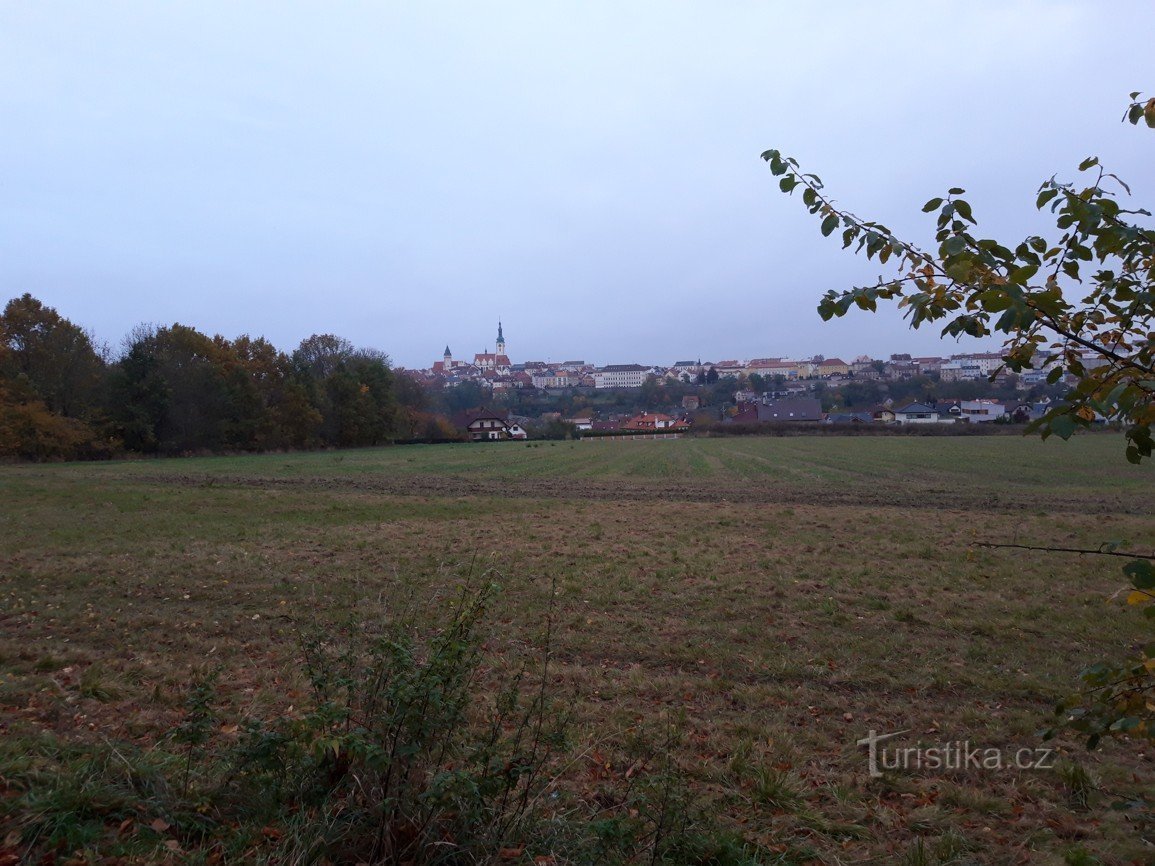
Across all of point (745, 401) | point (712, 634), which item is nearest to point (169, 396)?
point (712, 634)

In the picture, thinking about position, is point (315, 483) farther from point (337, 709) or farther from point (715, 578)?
point (337, 709)

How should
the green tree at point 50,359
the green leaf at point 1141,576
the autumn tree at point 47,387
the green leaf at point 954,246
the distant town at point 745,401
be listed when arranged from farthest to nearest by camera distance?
the distant town at point 745,401 → the green tree at point 50,359 → the autumn tree at point 47,387 → the green leaf at point 954,246 → the green leaf at point 1141,576

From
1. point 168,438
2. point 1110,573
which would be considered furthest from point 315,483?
point 168,438

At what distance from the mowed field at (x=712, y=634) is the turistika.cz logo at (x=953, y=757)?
79 millimetres

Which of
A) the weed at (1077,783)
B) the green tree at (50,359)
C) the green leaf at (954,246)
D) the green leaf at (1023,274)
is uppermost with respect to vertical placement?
the green tree at (50,359)

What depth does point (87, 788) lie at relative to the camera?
314cm

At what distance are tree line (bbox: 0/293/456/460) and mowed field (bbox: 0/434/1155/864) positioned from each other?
39.1 m

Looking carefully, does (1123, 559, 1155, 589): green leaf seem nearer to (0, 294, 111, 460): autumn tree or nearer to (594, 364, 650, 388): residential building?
(0, 294, 111, 460): autumn tree

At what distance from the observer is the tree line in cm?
5050

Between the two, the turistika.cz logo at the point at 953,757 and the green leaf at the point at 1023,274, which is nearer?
the green leaf at the point at 1023,274

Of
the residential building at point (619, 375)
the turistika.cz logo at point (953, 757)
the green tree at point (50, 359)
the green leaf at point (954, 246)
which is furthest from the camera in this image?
the residential building at point (619, 375)

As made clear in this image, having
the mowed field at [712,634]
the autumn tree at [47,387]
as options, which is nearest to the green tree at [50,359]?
the autumn tree at [47,387]

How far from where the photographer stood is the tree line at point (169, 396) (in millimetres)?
50500

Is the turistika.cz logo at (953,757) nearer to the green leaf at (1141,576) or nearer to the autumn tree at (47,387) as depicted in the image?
the green leaf at (1141,576)
